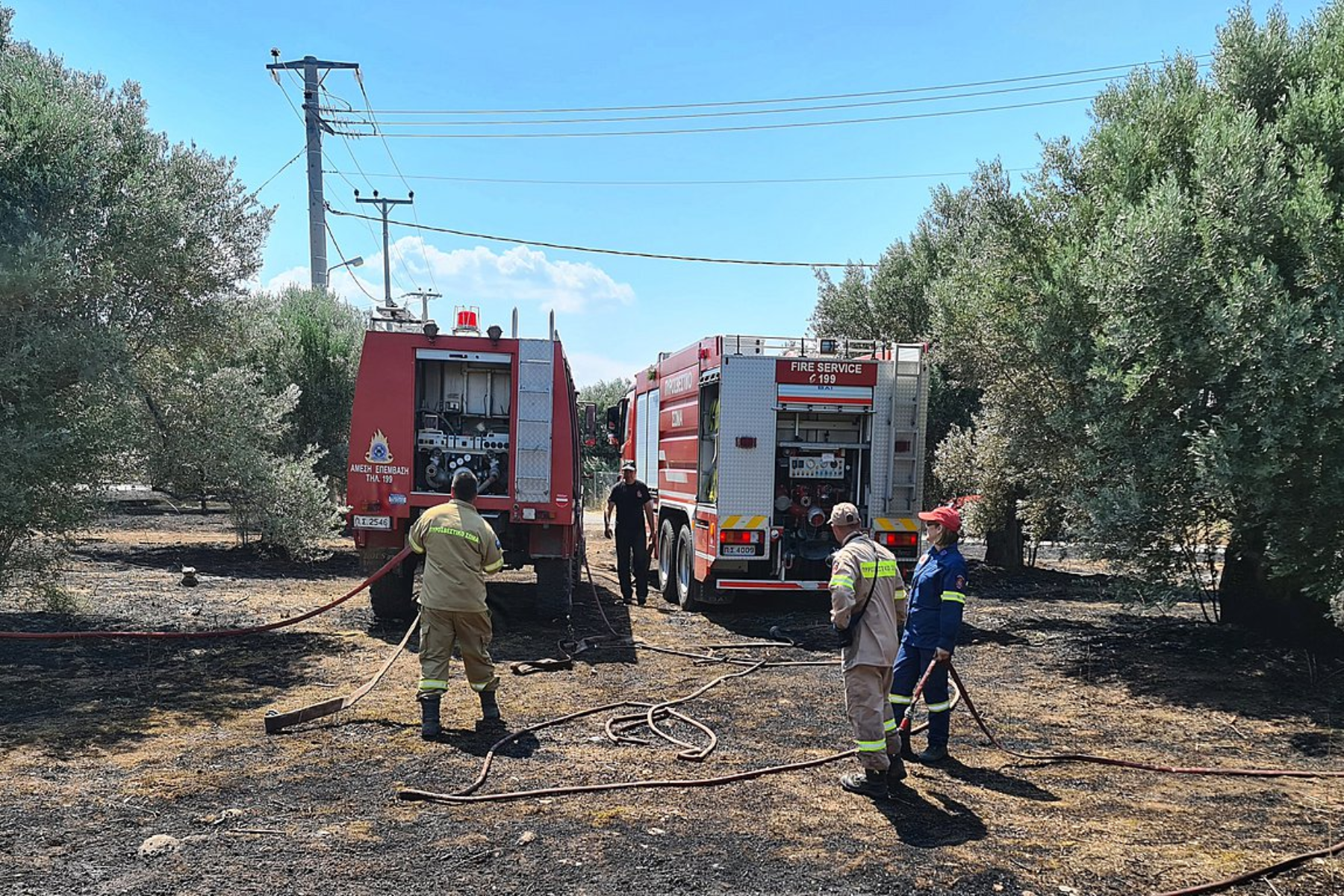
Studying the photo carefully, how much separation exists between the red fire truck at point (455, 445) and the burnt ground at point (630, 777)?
92 cm

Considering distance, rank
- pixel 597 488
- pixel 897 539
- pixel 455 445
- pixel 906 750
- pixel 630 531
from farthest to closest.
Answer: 1. pixel 597 488
2. pixel 630 531
3. pixel 897 539
4. pixel 455 445
5. pixel 906 750

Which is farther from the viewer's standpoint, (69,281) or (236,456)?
(236,456)

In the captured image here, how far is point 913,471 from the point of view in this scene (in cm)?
1055

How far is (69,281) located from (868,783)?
733cm

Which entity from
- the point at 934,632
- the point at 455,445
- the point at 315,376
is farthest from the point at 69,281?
the point at 315,376

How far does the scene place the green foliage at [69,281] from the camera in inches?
301

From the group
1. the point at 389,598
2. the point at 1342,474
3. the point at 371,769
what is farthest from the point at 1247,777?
the point at 389,598

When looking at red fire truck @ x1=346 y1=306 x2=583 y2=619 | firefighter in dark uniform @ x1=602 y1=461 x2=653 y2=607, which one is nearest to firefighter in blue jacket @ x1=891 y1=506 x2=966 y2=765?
red fire truck @ x1=346 y1=306 x2=583 y2=619

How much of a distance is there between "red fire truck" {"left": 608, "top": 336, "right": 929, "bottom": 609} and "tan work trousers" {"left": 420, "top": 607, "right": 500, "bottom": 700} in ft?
14.2

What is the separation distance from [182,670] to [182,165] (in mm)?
6643

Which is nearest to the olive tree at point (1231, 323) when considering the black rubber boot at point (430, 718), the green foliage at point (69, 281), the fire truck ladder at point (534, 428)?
the fire truck ladder at point (534, 428)

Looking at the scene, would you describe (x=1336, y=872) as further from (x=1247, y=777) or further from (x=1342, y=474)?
(x=1342, y=474)

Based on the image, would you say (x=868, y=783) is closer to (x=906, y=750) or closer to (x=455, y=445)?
(x=906, y=750)

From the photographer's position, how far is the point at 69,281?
788 cm
